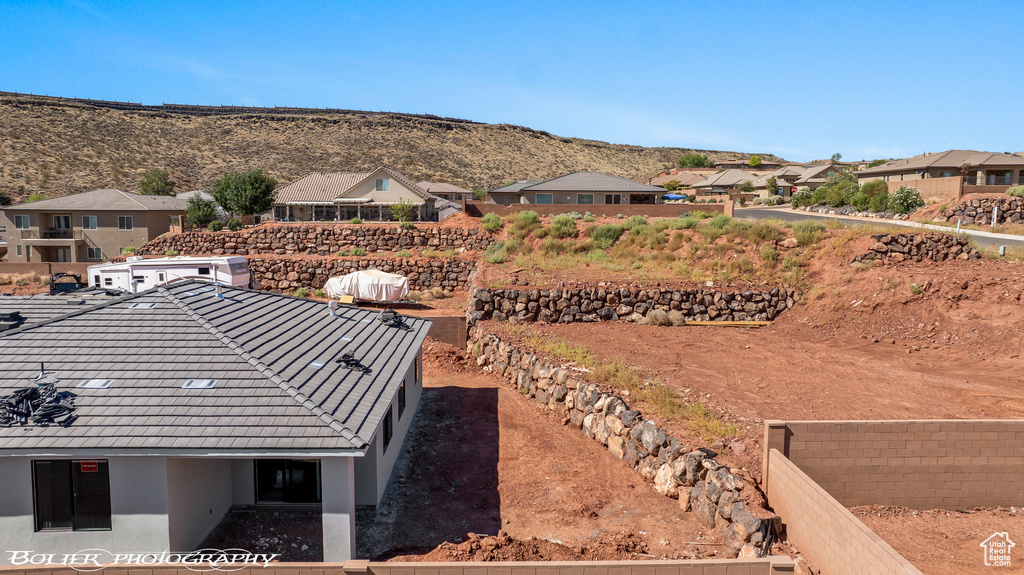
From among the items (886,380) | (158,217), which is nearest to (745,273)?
(886,380)

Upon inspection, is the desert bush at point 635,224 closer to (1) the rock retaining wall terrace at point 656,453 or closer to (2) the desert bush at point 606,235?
(2) the desert bush at point 606,235

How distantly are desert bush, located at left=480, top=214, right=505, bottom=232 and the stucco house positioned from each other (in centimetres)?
2591

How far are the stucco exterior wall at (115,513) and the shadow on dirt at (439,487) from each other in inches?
122

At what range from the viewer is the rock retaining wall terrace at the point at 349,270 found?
3456 cm

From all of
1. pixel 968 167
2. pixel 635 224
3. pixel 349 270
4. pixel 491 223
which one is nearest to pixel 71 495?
pixel 349 270

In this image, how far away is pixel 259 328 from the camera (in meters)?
12.6

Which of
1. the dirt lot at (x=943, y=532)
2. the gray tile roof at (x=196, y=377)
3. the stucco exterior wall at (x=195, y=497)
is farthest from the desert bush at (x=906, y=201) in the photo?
the stucco exterior wall at (x=195, y=497)

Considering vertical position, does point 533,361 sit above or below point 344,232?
below

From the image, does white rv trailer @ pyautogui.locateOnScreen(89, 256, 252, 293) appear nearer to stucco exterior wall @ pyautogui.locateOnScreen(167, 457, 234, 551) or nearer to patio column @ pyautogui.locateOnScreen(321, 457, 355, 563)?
stucco exterior wall @ pyautogui.locateOnScreen(167, 457, 234, 551)

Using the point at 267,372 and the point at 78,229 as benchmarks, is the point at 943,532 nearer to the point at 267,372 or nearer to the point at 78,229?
the point at 267,372

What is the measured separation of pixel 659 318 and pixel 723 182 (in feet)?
193

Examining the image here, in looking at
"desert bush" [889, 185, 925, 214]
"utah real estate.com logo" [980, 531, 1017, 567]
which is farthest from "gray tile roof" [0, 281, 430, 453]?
"desert bush" [889, 185, 925, 214]

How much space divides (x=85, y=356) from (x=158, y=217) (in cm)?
4091

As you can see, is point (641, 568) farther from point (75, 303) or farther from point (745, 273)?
point (745, 273)
